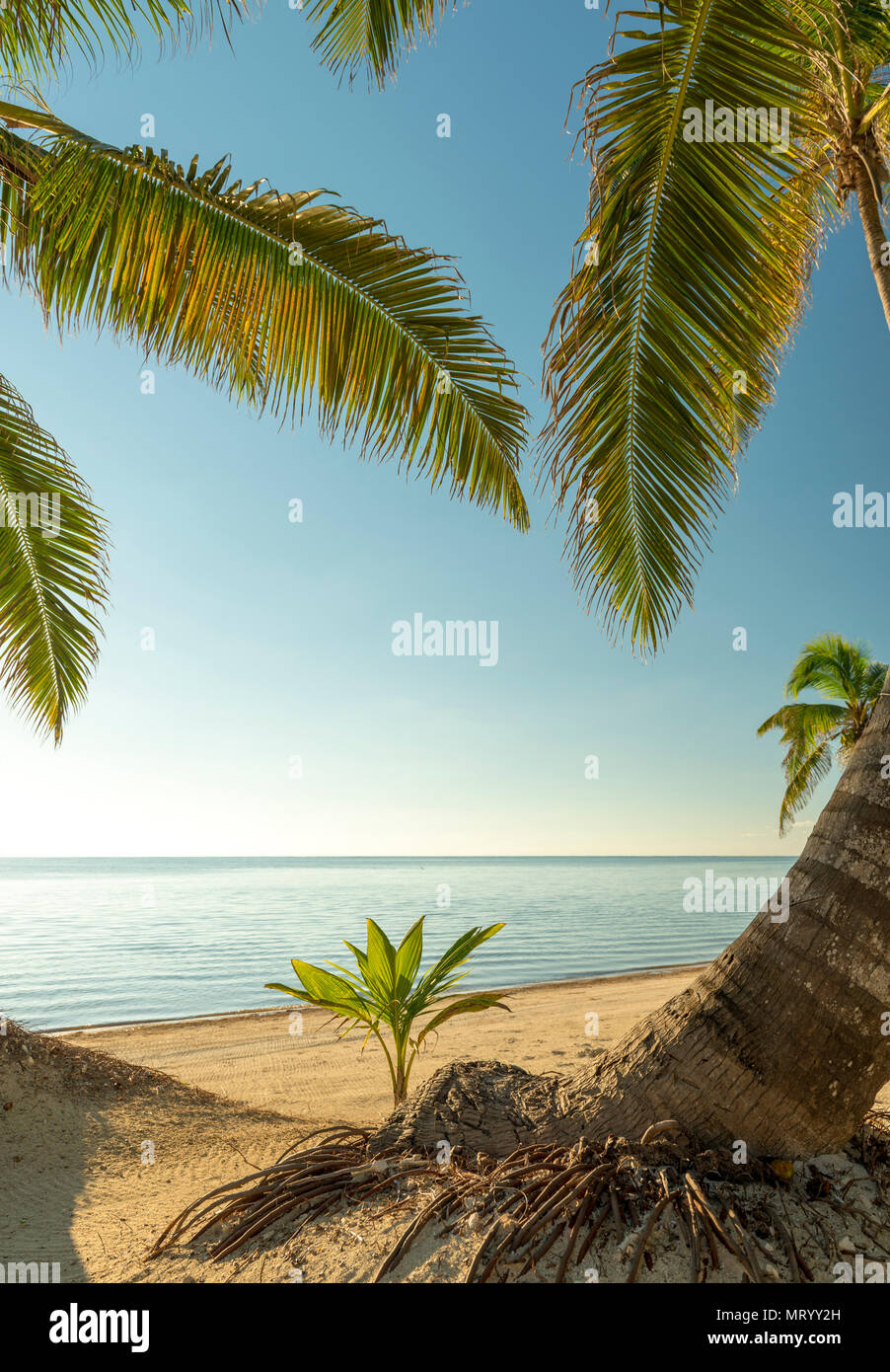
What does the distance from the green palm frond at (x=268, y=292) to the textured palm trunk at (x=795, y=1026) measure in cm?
262

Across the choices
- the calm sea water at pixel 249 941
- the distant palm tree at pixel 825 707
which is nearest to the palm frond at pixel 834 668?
the distant palm tree at pixel 825 707

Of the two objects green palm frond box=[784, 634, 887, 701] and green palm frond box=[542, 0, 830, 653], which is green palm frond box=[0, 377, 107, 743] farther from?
green palm frond box=[784, 634, 887, 701]

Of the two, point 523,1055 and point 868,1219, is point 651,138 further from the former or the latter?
point 523,1055

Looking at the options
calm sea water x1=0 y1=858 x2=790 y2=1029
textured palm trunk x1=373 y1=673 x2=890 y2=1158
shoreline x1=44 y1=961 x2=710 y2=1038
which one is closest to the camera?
textured palm trunk x1=373 y1=673 x2=890 y2=1158

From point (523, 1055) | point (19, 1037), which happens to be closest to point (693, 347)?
point (19, 1037)

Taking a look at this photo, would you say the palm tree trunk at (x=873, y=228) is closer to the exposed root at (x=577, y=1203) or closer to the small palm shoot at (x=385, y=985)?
the exposed root at (x=577, y=1203)

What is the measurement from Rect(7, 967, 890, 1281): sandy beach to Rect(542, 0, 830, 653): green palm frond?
2926mm

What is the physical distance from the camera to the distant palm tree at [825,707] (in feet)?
68.6

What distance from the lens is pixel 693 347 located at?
2.93 m

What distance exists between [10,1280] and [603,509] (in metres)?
4.17

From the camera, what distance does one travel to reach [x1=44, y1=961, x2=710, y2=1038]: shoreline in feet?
39.3

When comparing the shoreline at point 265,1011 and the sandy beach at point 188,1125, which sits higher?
the sandy beach at point 188,1125

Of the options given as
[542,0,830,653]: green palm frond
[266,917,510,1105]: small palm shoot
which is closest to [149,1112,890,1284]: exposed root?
[266,917,510,1105]: small palm shoot
